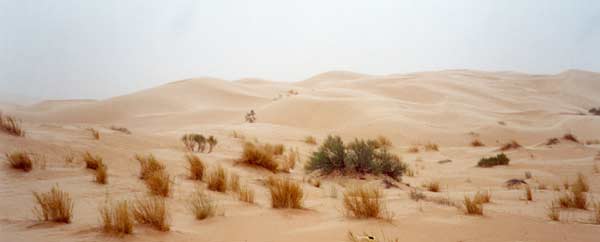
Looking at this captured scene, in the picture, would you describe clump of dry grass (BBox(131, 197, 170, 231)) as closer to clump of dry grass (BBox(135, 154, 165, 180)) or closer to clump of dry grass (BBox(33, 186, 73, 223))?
clump of dry grass (BBox(33, 186, 73, 223))

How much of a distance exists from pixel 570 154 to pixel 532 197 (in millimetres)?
7055

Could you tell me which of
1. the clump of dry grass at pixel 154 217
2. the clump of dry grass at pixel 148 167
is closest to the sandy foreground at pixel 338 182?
the clump of dry grass at pixel 154 217

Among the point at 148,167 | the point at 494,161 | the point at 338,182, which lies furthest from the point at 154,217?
the point at 494,161

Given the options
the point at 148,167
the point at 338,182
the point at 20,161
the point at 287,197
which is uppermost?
the point at 20,161

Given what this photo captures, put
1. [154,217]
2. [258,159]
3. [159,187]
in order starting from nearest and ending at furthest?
[154,217] < [159,187] < [258,159]

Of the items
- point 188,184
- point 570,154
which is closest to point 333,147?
point 188,184

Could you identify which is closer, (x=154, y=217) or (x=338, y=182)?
(x=154, y=217)

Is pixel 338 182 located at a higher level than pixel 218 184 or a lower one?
lower

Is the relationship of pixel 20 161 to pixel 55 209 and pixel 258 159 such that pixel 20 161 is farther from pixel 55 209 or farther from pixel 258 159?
pixel 258 159

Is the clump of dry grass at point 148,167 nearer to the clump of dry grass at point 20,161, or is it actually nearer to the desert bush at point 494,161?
the clump of dry grass at point 20,161

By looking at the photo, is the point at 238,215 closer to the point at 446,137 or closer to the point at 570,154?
the point at 570,154

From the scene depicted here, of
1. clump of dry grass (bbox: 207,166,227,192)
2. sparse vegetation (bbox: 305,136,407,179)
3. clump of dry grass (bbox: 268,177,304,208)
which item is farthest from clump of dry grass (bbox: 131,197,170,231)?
sparse vegetation (bbox: 305,136,407,179)

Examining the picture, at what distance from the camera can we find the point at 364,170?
26.1 ft

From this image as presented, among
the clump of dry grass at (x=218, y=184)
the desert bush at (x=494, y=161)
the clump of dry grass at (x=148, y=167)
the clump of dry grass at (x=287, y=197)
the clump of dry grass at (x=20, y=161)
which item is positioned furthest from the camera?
the desert bush at (x=494, y=161)
